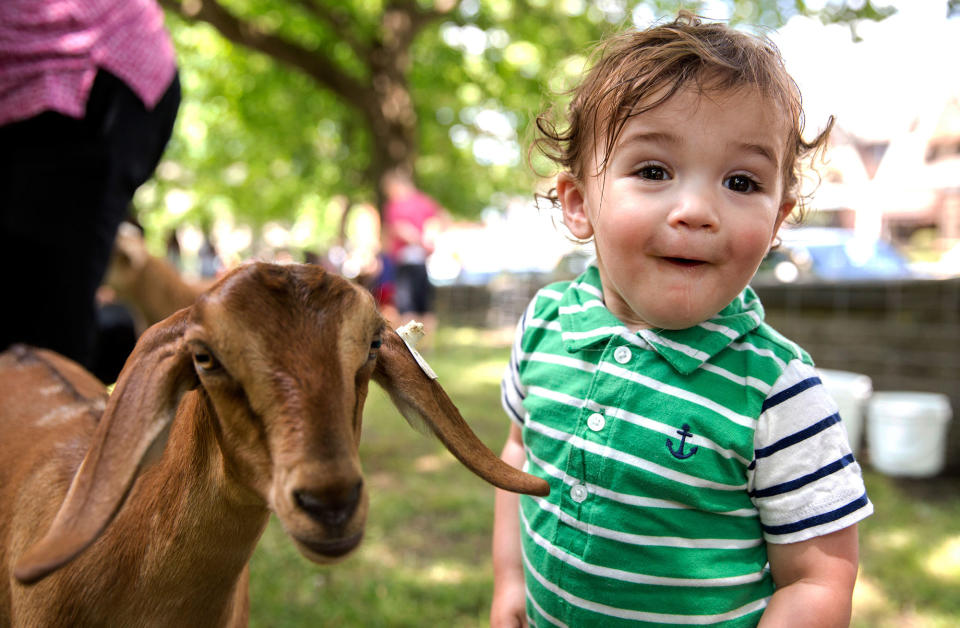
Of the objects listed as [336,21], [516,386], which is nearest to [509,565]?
[516,386]

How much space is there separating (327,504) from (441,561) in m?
2.74

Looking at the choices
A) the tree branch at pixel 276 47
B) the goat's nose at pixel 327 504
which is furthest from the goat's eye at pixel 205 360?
the tree branch at pixel 276 47

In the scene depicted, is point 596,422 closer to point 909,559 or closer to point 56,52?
point 56,52

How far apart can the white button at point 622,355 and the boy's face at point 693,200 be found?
0.12 metres

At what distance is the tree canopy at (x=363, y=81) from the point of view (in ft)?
41.1

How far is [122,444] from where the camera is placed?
1.39 m

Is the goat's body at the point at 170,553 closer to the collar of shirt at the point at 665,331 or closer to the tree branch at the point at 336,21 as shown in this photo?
the collar of shirt at the point at 665,331

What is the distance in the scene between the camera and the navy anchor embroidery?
159 cm

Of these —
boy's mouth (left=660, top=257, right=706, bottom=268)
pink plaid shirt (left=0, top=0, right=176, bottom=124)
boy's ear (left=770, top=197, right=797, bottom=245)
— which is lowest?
pink plaid shirt (left=0, top=0, right=176, bottom=124)

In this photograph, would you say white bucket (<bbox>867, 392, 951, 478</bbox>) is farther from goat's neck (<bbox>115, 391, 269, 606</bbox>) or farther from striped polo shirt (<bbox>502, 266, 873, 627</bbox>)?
goat's neck (<bbox>115, 391, 269, 606</bbox>)

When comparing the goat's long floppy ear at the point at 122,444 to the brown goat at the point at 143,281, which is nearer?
the goat's long floppy ear at the point at 122,444

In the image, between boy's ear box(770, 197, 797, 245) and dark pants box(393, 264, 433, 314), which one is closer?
boy's ear box(770, 197, 797, 245)

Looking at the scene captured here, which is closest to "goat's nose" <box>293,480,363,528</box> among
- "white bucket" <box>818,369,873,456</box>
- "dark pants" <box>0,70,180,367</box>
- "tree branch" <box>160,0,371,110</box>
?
"dark pants" <box>0,70,180,367</box>

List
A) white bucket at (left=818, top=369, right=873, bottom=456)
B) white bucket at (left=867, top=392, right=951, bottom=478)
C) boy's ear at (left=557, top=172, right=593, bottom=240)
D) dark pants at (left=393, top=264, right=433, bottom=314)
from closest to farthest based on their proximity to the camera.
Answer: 1. boy's ear at (left=557, top=172, right=593, bottom=240)
2. white bucket at (left=867, top=392, right=951, bottom=478)
3. white bucket at (left=818, top=369, right=873, bottom=456)
4. dark pants at (left=393, top=264, right=433, bottom=314)
